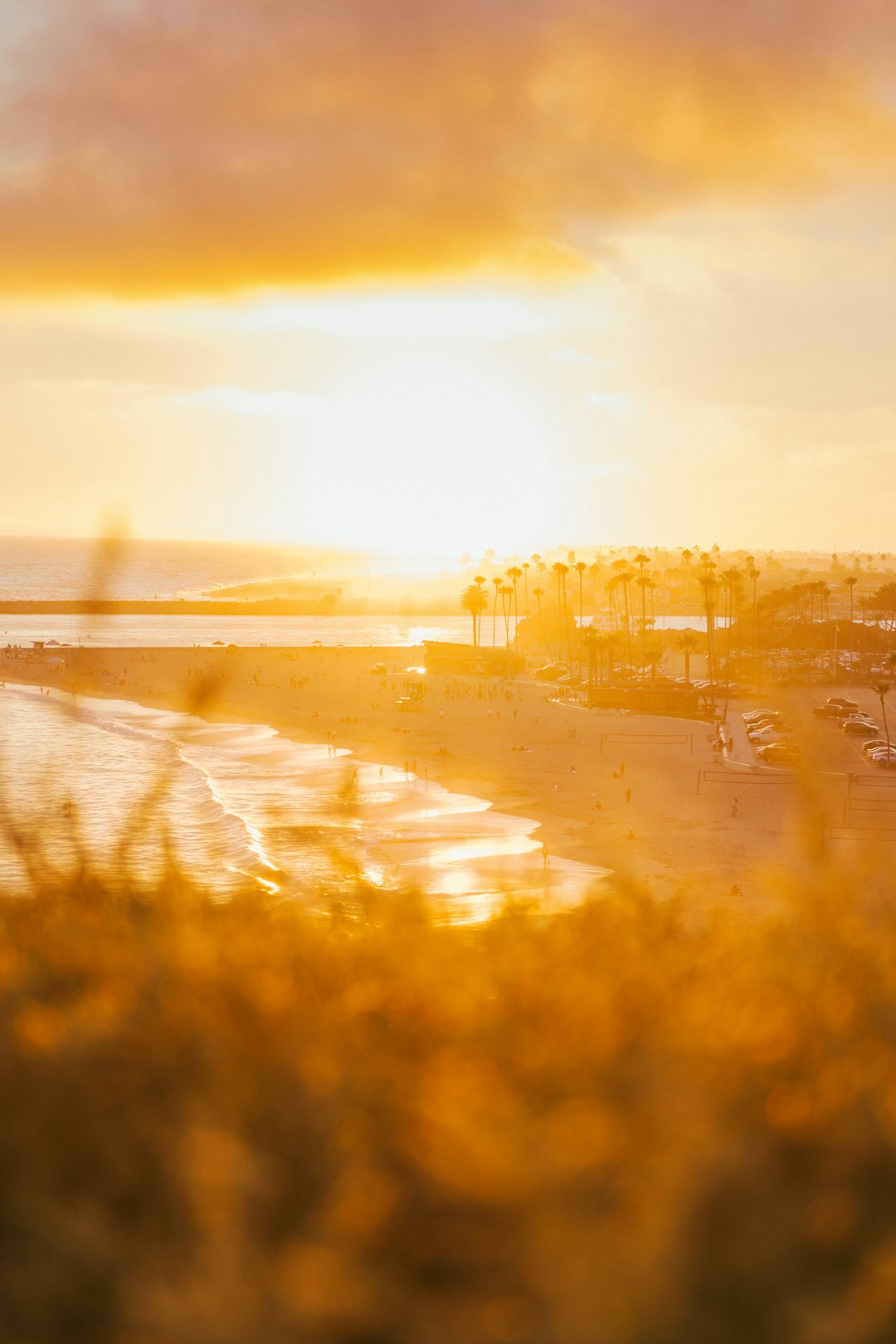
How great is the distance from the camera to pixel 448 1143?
8.23ft

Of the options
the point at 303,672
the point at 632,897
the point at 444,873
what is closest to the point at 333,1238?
the point at 632,897

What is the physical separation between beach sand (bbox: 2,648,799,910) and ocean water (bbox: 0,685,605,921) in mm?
1364

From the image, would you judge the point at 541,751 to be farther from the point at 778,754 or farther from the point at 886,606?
the point at 886,606

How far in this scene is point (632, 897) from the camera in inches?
172

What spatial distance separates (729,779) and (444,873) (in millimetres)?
16127

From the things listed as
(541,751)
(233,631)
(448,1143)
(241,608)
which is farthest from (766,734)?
(241,608)

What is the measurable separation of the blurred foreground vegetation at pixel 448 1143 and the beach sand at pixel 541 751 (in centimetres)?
142

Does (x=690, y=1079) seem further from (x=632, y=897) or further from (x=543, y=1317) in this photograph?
(x=632, y=897)

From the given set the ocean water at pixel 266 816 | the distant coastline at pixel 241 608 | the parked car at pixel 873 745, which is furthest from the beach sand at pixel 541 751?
the distant coastline at pixel 241 608

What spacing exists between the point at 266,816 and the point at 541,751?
1575 cm

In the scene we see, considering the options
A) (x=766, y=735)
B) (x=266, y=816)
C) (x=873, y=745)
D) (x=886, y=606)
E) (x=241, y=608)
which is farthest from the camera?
(x=241, y=608)

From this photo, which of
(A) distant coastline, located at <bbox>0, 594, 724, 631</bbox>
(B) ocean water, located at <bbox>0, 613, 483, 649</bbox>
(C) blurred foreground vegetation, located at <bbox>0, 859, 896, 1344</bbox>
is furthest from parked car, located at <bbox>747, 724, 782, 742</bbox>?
(A) distant coastline, located at <bbox>0, 594, 724, 631</bbox>

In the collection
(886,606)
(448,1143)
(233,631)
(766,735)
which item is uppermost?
(886,606)

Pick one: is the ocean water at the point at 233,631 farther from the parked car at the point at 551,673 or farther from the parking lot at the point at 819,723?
the parking lot at the point at 819,723
